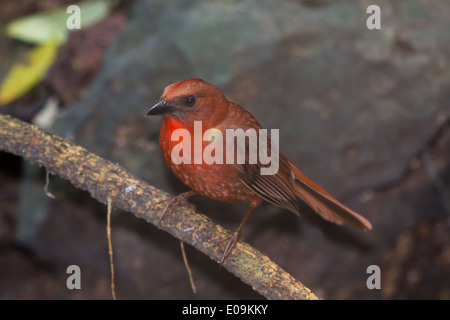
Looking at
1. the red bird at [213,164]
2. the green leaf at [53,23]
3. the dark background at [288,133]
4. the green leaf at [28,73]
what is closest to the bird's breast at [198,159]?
the red bird at [213,164]

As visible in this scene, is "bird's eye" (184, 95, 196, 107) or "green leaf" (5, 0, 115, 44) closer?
"bird's eye" (184, 95, 196, 107)

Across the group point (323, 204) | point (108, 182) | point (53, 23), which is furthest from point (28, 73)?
point (323, 204)

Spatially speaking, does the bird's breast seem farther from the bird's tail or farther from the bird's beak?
Answer: the bird's tail

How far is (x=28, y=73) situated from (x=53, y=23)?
0.62m

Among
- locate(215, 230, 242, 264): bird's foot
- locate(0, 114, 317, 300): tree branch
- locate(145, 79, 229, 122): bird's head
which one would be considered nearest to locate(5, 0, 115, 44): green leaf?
locate(0, 114, 317, 300): tree branch

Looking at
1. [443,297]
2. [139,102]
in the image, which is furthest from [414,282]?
[139,102]

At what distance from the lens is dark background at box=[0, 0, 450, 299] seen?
387 centimetres

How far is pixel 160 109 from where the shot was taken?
236 centimetres

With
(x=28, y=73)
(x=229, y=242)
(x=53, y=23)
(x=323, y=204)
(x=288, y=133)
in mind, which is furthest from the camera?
(x=53, y=23)

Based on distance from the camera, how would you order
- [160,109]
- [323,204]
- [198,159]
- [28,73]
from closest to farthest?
[160,109]
[198,159]
[323,204]
[28,73]

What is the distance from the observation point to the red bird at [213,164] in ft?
7.91

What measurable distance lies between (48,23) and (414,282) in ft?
14.2

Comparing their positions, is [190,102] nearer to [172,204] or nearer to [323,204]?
→ [172,204]

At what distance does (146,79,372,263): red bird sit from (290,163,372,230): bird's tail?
0.03 metres
